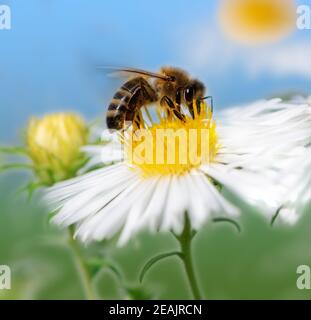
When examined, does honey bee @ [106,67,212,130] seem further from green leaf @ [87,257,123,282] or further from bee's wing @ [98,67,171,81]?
green leaf @ [87,257,123,282]

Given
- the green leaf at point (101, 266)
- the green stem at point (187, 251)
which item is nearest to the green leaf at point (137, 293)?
the green leaf at point (101, 266)

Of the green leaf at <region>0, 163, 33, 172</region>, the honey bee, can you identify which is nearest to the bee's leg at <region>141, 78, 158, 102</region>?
the honey bee

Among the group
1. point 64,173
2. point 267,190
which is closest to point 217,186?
point 267,190

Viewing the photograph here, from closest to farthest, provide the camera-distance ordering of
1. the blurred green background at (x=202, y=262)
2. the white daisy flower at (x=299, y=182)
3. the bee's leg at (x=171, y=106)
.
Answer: the white daisy flower at (x=299, y=182), the bee's leg at (x=171, y=106), the blurred green background at (x=202, y=262)

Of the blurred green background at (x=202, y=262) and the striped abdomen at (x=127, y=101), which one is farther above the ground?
the striped abdomen at (x=127, y=101)

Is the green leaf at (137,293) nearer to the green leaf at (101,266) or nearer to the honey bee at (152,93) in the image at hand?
the green leaf at (101,266)
